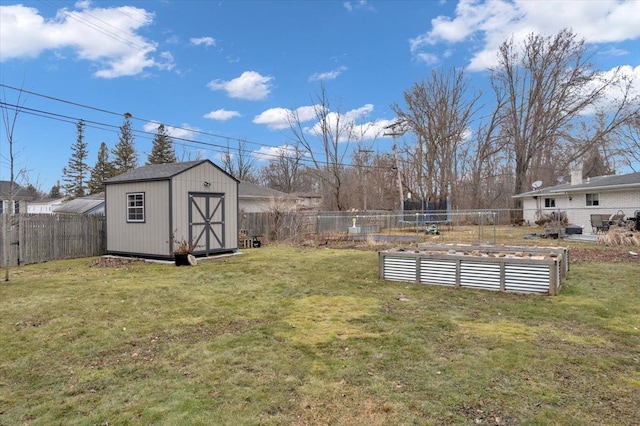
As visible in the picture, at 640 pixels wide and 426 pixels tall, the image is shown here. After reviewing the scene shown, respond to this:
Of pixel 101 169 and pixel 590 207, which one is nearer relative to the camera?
pixel 590 207

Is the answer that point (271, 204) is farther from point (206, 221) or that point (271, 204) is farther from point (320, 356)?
point (320, 356)

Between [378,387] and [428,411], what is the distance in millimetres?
482

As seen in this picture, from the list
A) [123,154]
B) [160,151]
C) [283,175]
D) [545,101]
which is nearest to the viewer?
[545,101]

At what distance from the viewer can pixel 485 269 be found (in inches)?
263

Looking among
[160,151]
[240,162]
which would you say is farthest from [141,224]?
[160,151]

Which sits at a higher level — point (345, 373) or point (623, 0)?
point (623, 0)

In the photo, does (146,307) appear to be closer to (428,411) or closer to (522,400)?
(428,411)

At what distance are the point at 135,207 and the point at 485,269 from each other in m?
10.0

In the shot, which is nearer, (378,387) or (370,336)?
(378,387)

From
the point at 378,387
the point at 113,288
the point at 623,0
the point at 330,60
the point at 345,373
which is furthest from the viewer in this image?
the point at 330,60

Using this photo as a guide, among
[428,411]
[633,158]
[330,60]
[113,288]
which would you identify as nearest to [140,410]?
[428,411]

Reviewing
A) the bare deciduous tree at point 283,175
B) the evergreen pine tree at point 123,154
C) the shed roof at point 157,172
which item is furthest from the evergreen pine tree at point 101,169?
the shed roof at point 157,172

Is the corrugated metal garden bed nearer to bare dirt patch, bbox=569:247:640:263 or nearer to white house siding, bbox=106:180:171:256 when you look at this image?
bare dirt patch, bbox=569:247:640:263

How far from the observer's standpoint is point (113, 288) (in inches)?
285
